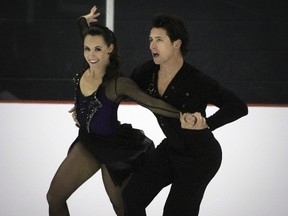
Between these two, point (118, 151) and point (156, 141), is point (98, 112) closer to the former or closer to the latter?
point (118, 151)

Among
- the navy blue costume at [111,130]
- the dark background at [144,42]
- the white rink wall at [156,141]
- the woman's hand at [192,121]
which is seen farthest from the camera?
the dark background at [144,42]

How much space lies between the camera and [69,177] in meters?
2.52

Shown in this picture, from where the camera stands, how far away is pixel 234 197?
322 cm

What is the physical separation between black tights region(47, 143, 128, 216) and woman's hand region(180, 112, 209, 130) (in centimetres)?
46

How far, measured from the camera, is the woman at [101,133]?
2.46 m

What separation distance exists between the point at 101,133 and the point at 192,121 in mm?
500

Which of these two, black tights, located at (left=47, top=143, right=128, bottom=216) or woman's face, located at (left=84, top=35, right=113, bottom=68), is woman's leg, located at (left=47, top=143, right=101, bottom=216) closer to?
black tights, located at (left=47, top=143, right=128, bottom=216)

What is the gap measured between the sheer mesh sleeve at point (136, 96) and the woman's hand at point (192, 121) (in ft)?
0.27

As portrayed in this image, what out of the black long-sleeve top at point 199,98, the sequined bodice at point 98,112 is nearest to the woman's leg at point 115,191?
the sequined bodice at point 98,112

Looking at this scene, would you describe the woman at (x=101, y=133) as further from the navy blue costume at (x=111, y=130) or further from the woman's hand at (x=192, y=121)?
the woman's hand at (x=192, y=121)

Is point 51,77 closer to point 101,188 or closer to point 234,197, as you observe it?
point 101,188

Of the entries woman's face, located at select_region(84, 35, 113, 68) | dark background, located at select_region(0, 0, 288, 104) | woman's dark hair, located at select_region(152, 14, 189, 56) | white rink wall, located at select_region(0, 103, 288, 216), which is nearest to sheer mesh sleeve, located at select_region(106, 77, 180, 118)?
woman's face, located at select_region(84, 35, 113, 68)

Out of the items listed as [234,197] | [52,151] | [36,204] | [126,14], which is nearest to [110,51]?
[36,204]

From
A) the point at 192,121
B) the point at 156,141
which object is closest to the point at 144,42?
the point at 156,141
